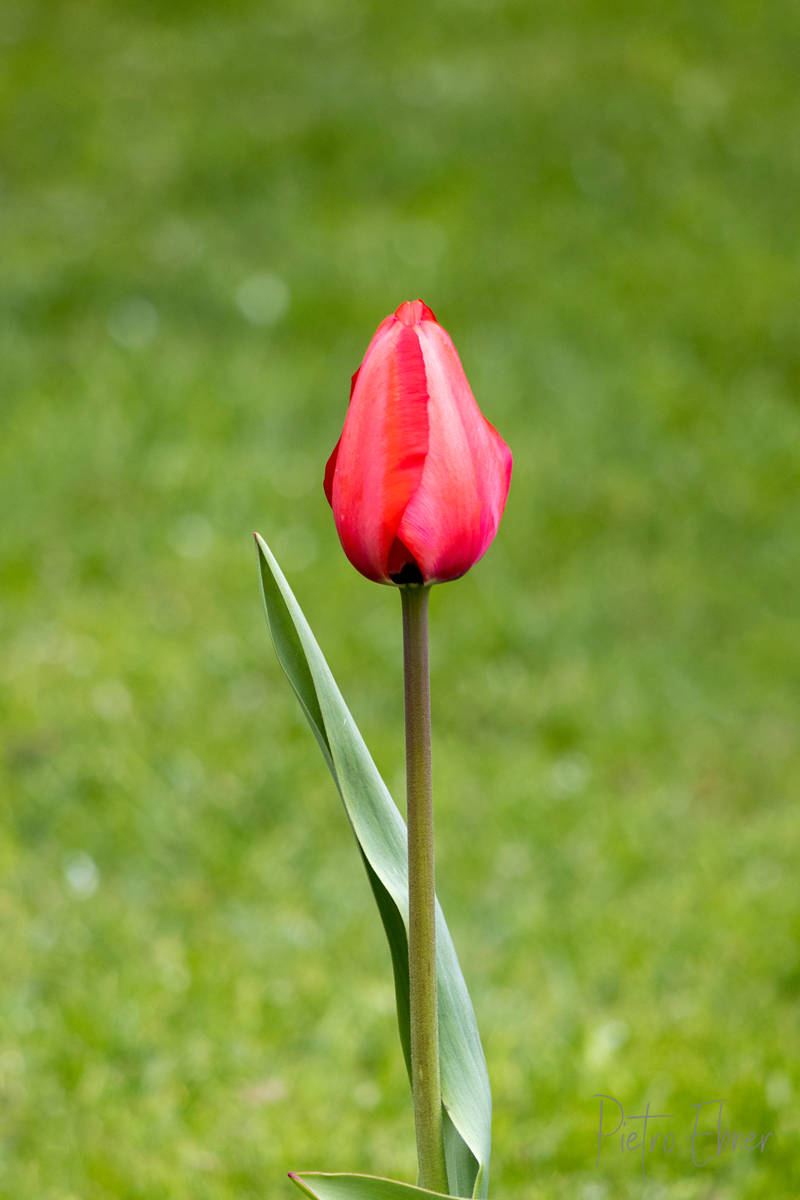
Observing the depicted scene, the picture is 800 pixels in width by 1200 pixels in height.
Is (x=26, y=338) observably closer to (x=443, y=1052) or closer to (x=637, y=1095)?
(x=637, y=1095)

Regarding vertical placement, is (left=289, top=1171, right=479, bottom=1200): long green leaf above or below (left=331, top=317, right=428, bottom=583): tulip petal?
below

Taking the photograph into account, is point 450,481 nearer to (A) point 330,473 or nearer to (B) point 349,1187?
(A) point 330,473

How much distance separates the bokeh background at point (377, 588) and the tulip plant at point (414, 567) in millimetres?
1014

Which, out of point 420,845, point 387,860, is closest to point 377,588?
point 387,860

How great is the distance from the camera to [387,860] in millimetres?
1084

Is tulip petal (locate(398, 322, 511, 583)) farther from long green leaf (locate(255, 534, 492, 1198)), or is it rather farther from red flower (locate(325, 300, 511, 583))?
long green leaf (locate(255, 534, 492, 1198))

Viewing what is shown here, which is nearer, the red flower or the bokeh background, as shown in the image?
the red flower

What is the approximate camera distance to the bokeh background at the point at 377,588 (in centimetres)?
228

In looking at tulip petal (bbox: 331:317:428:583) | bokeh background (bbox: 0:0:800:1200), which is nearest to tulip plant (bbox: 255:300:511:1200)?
tulip petal (bbox: 331:317:428:583)

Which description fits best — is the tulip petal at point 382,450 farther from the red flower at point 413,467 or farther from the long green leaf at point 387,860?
the long green leaf at point 387,860

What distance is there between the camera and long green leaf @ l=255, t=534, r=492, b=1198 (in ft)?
3.42

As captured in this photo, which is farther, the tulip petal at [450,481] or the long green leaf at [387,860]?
the long green leaf at [387,860]

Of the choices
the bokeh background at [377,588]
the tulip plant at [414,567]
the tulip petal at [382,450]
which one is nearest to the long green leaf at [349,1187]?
the tulip plant at [414,567]

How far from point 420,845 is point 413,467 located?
26 cm
